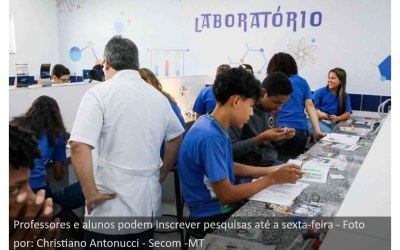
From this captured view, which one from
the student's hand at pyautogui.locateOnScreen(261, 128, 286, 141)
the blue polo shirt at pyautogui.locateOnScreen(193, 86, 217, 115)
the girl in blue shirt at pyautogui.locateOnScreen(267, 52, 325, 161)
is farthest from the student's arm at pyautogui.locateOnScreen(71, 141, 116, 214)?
the girl in blue shirt at pyautogui.locateOnScreen(267, 52, 325, 161)

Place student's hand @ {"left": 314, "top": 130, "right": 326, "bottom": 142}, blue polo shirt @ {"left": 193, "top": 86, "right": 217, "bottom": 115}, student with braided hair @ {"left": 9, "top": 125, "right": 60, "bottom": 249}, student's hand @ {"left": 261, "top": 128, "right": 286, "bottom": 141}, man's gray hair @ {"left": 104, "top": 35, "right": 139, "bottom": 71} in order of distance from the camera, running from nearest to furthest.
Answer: student with braided hair @ {"left": 9, "top": 125, "right": 60, "bottom": 249}, man's gray hair @ {"left": 104, "top": 35, "right": 139, "bottom": 71}, student's hand @ {"left": 261, "top": 128, "right": 286, "bottom": 141}, blue polo shirt @ {"left": 193, "top": 86, "right": 217, "bottom": 115}, student's hand @ {"left": 314, "top": 130, "right": 326, "bottom": 142}

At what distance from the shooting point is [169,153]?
1.61 meters

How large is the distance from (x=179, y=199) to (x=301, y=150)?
1.06 metres

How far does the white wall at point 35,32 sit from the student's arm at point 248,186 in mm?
4880

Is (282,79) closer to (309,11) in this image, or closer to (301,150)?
(301,150)

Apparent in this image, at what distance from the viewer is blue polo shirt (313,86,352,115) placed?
12.5ft

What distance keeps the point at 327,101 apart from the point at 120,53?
9.70ft

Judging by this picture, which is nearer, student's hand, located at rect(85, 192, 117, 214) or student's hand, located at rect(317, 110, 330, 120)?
student's hand, located at rect(85, 192, 117, 214)

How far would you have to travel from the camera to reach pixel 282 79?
6.84 ft

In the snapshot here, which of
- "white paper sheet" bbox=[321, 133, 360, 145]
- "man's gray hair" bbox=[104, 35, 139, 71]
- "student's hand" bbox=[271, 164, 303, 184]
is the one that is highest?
"man's gray hair" bbox=[104, 35, 139, 71]

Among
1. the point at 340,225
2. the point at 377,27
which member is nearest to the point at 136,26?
the point at 377,27

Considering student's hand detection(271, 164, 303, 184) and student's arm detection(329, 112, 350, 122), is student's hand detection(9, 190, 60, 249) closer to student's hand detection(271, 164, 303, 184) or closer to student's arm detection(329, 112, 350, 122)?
student's hand detection(271, 164, 303, 184)

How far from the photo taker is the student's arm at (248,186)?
1.43 m

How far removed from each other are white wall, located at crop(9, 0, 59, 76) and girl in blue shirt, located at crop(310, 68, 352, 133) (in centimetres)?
419
